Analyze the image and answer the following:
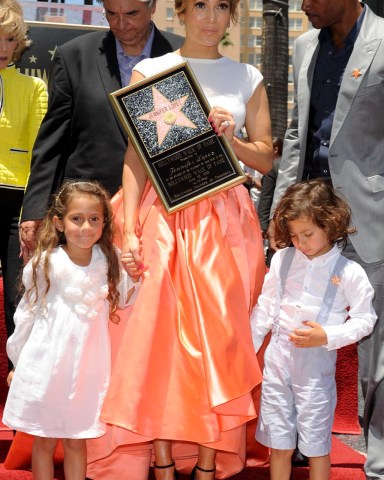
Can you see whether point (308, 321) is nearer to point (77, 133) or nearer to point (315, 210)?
point (315, 210)

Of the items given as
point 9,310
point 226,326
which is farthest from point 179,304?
point 9,310

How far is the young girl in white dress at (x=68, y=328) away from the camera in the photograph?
3.51 metres

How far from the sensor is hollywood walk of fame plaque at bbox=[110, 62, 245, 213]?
3.66m

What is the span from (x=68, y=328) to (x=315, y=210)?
41.0 inches

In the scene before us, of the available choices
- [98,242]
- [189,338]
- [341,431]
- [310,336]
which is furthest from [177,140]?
[341,431]

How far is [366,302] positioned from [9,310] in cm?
168

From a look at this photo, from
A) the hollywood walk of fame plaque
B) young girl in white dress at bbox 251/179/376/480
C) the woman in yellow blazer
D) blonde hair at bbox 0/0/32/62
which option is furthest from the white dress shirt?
blonde hair at bbox 0/0/32/62

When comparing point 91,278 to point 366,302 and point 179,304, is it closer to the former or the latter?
point 179,304

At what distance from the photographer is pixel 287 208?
12.0 feet

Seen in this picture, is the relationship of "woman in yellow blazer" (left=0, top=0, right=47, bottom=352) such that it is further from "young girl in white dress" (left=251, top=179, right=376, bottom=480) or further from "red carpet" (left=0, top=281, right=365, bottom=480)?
"young girl in white dress" (left=251, top=179, right=376, bottom=480)

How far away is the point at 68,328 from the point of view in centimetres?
354

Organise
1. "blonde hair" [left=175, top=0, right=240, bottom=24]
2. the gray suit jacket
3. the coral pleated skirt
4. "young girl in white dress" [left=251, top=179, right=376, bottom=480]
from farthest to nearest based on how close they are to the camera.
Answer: the gray suit jacket
"blonde hair" [left=175, top=0, right=240, bottom=24]
"young girl in white dress" [left=251, top=179, right=376, bottom=480]
the coral pleated skirt

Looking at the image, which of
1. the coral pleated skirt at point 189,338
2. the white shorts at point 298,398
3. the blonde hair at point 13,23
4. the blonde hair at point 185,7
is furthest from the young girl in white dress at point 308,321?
the blonde hair at point 13,23

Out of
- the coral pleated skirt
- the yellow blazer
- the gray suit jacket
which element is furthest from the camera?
the yellow blazer
